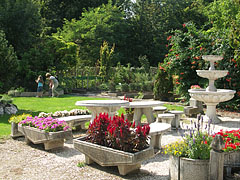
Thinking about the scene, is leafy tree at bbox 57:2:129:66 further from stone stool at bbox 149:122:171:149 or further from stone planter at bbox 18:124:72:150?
stone stool at bbox 149:122:171:149

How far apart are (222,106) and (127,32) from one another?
22.1 m

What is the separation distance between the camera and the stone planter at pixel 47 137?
6223 millimetres

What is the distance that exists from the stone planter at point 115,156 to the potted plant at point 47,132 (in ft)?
3.19

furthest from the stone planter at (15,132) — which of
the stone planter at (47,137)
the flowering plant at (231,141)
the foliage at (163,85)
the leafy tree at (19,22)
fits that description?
the leafy tree at (19,22)

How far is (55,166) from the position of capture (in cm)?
546

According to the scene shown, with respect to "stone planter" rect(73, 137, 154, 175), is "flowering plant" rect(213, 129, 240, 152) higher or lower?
higher

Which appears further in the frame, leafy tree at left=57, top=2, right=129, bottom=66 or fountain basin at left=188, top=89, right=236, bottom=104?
leafy tree at left=57, top=2, right=129, bottom=66

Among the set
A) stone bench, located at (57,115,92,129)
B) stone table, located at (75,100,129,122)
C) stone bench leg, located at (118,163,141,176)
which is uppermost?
stone table, located at (75,100,129,122)

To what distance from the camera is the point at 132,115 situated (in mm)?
9445

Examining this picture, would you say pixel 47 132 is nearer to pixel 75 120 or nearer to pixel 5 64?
pixel 75 120

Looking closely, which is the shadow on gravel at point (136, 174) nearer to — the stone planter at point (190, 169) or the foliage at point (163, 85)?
the stone planter at point (190, 169)

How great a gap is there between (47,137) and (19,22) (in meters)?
17.4

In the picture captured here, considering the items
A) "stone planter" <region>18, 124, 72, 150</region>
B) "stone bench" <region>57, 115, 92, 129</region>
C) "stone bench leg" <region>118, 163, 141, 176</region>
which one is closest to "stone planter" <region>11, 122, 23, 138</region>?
"stone planter" <region>18, 124, 72, 150</region>

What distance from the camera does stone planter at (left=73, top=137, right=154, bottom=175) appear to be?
466cm
